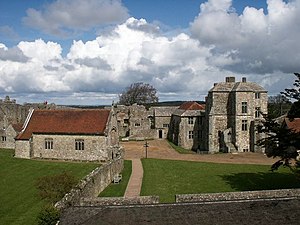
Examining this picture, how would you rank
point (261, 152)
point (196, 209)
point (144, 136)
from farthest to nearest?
1. point (144, 136)
2. point (261, 152)
3. point (196, 209)

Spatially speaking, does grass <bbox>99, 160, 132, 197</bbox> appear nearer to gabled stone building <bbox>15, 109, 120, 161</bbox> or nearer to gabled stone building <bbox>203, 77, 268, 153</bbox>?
gabled stone building <bbox>15, 109, 120, 161</bbox>

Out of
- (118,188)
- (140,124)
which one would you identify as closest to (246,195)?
(118,188)

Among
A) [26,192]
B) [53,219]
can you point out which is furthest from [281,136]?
[26,192]

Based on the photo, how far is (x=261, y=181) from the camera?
30281mm

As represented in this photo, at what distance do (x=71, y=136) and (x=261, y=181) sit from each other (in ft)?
73.2

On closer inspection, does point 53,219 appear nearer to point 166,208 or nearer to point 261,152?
point 166,208

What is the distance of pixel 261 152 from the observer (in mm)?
48031

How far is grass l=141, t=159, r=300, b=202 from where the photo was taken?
27.7 m

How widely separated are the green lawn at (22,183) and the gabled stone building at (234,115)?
19991 millimetres

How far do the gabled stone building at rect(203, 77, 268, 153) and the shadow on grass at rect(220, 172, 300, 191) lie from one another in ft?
51.1

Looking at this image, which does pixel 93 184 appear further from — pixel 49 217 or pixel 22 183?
pixel 49 217

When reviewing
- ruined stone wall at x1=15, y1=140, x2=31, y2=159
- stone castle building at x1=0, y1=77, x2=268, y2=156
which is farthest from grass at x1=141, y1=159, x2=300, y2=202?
ruined stone wall at x1=15, y1=140, x2=31, y2=159

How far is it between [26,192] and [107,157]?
13.6 meters

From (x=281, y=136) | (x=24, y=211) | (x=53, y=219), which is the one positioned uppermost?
(x=281, y=136)
